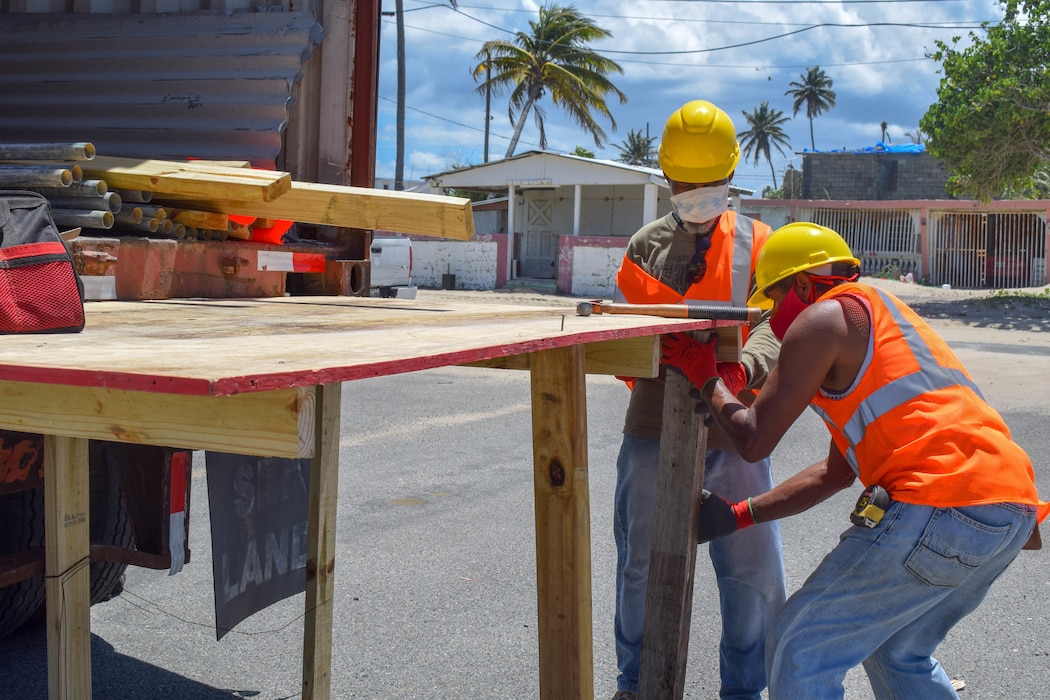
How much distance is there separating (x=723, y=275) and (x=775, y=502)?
2.56 feet

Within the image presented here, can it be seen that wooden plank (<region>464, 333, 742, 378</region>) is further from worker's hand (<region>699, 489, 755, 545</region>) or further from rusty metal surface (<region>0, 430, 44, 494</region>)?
rusty metal surface (<region>0, 430, 44, 494</region>)

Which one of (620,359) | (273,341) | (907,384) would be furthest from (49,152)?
(907,384)

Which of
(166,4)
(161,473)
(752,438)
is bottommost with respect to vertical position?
(161,473)

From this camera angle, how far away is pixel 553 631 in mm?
Result: 2557

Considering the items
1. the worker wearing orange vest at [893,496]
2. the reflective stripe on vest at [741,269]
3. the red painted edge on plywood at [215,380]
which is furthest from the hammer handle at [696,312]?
the red painted edge on plywood at [215,380]

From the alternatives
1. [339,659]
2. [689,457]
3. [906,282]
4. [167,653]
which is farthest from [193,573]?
[906,282]

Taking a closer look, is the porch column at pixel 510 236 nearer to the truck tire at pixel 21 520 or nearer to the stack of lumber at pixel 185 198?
the stack of lumber at pixel 185 198

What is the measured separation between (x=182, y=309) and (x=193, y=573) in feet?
7.68

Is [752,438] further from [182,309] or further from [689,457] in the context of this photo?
[182,309]

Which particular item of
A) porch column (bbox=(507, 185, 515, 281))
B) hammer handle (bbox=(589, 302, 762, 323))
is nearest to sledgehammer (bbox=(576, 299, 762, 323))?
hammer handle (bbox=(589, 302, 762, 323))

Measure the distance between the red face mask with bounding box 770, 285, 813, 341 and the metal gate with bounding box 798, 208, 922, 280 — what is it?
2860cm

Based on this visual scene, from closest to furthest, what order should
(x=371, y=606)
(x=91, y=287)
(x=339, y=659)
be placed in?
(x=91, y=287) → (x=339, y=659) → (x=371, y=606)

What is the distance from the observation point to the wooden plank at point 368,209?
10.6ft

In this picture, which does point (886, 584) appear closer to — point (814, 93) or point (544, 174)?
point (544, 174)
